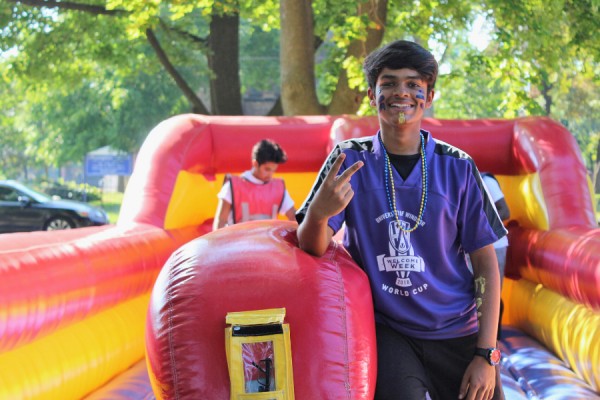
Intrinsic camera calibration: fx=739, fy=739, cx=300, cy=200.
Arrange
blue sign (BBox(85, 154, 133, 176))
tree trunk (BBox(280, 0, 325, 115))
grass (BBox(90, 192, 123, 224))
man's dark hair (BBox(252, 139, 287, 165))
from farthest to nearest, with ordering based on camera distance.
Answer: grass (BBox(90, 192, 123, 224))
blue sign (BBox(85, 154, 133, 176))
tree trunk (BBox(280, 0, 325, 115))
man's dark hair (BBox(252, 139, 287, 165))

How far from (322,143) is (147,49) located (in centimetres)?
1296

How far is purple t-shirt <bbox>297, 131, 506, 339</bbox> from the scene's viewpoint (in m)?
2.14

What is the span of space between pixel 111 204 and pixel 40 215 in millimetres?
17245

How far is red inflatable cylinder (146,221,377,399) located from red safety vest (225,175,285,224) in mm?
2503

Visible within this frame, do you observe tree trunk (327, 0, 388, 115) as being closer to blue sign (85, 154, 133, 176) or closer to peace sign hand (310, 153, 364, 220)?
peace sign hand (310, 153, 364, 220)

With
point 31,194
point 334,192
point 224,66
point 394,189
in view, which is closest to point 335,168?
point 334,192

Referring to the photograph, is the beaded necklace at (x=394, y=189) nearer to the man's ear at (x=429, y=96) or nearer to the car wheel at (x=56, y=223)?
the man's ear at (x=429, y=96)

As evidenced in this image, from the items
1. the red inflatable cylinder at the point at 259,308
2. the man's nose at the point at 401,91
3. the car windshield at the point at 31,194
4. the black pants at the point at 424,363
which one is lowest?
the car windshield at the point at 31,194

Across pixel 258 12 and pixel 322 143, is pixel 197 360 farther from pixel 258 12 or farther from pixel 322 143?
pixel 258 12

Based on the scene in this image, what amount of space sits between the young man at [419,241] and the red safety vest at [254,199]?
2478mm

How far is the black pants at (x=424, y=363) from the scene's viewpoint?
82.4 inches

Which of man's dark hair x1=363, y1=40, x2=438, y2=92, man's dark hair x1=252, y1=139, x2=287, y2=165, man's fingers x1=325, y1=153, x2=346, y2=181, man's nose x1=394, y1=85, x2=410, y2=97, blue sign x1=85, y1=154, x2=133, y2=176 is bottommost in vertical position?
blue sign x1=85, y1=154, x2=133, y2=176

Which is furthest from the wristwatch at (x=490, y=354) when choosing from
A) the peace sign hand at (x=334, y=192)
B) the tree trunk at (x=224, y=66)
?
the tree trunk at (x=224, y=66)

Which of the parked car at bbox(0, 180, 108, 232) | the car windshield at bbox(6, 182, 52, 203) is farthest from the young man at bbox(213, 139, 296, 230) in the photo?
the car windshield at bbox(6, 182, 52, 203)
